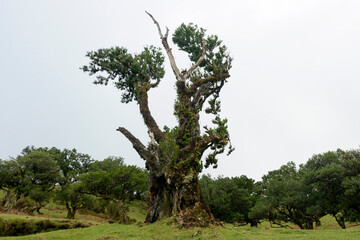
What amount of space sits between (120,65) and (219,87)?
9889 mm

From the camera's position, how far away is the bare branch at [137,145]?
54.2ft

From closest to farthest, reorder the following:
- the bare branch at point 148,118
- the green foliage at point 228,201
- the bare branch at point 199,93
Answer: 1. the bare branch at point 148,118
2. the bare branch at point 199,93
3. the green foliage at point 228,201

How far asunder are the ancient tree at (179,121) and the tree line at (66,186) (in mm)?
10297

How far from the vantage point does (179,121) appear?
17406 mm

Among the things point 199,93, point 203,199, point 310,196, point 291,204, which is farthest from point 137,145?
point 310,196

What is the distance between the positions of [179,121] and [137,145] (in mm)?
3742

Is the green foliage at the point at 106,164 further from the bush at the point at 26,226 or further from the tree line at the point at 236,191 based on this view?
the bush at the point at 26,226

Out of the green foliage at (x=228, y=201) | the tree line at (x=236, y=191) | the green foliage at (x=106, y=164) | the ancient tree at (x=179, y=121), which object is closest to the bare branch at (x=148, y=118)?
the ancient tree at (x=179, y=121)

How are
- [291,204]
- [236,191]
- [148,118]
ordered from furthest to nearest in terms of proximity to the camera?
[236,191]
[291,204]
[148,118]

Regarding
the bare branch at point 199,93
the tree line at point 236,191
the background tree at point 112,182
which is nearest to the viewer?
the bare branch at point 199,93

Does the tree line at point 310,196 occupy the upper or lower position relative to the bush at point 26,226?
upper

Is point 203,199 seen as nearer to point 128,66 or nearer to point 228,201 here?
point 128,66

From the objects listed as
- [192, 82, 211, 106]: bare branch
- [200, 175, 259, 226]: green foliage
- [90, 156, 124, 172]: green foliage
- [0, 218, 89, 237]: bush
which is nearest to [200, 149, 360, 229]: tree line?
[200, 175, 259, 226]: green foliage

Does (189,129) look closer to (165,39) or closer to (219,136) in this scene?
(219,136)
